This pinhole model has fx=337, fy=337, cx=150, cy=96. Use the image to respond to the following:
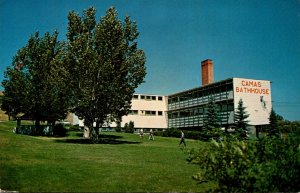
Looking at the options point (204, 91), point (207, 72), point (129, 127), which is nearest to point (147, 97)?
point (129, 127)

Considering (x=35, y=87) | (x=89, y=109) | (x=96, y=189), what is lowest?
(x=96, y=189)

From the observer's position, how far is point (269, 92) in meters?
51.9

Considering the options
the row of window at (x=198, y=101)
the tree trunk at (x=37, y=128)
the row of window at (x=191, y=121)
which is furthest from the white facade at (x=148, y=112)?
the tree trunk at (x=37, y=128)

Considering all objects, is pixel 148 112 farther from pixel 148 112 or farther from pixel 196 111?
pixel 196 111

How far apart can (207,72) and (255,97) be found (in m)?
12.1

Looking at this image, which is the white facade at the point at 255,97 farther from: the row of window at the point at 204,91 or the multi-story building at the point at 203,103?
the row of window at the point at 204,91

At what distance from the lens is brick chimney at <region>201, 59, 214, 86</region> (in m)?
60.3

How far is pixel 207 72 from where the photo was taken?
199 feet

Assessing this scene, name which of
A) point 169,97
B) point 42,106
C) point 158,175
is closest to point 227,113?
point 169,97

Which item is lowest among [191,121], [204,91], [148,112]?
[191,121]

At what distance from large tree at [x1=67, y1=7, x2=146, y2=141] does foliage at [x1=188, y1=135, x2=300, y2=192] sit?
71.5 feet

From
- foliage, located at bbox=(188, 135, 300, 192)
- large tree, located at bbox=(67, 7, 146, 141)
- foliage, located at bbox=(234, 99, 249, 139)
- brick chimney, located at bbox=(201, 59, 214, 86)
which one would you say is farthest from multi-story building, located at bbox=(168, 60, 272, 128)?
foliage, located at bbox=(188, 135, 300, 192)

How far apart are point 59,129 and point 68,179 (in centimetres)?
3606

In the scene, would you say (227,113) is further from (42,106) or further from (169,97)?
(42,106)
